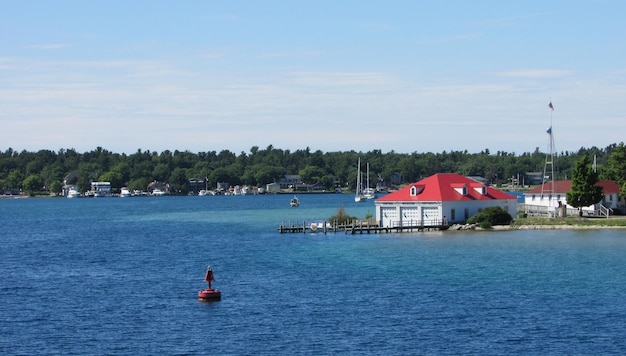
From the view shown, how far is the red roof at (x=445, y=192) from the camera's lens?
84.1 m

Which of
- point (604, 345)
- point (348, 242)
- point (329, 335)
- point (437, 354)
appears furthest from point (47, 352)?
point (348, 242)

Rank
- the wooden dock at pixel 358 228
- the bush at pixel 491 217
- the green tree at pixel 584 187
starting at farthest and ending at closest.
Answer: the green tree at pixel 584 187
the wooden dock at pixel 358 228
the bush at pixel 491 217

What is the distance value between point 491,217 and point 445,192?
479cm

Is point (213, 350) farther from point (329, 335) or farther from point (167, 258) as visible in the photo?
point (167, 258)

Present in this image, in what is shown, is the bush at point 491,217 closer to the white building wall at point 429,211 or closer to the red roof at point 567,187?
the white building wall at point 429,211

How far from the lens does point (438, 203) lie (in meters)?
83.2

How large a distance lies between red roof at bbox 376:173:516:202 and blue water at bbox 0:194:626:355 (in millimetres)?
6114

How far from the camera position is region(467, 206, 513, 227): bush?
82312 mm

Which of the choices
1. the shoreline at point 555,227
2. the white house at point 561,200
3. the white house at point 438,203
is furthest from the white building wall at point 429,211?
the white house at point 561,200

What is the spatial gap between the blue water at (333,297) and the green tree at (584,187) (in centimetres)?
832

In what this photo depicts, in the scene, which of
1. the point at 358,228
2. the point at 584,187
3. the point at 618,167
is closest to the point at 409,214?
the point at 358,228

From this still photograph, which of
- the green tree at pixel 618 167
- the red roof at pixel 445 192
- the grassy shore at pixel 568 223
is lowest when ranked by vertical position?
the grassy shore at pixel 568 223

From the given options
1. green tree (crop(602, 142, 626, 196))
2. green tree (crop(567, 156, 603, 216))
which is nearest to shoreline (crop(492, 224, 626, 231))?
green tree (crop(567, 156, 603, 216))

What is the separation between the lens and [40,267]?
208 ft
